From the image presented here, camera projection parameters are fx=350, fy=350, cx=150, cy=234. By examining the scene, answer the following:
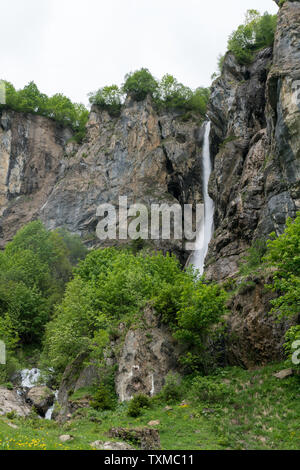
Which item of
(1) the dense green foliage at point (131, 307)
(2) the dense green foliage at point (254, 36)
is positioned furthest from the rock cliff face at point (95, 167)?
(1) the dense green foliage at point (131, 307)

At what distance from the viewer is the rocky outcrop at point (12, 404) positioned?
22219 mm

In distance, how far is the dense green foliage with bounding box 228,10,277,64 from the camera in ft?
172

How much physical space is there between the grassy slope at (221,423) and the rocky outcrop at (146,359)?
2.01 meters

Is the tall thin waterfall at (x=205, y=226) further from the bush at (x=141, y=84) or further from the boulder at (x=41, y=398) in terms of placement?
the boulder at (x=41, y=398)

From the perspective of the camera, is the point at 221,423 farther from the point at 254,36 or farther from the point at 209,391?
the point at 254,36

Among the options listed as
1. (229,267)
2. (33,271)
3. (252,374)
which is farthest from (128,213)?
(252,374)

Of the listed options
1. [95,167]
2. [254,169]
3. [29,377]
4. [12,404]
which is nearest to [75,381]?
[12,404]

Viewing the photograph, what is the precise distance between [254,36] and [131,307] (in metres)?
47.3

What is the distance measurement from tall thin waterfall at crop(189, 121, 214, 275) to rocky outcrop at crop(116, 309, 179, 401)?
2080 centimetres

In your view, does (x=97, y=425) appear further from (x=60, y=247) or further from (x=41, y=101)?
(x=41, y=101)

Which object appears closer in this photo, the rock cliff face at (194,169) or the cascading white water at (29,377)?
the rock cliff face at (194,169)

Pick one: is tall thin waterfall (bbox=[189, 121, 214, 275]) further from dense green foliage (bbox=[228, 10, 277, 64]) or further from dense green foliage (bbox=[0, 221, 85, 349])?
dense green foliage (bbox=[0, 221, 85, 349])

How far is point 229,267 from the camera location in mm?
36656

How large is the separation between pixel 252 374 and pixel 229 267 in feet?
55.6
